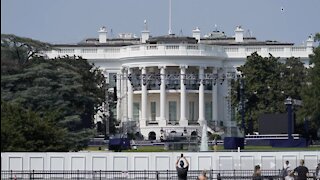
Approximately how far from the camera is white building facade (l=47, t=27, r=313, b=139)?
5384 inches

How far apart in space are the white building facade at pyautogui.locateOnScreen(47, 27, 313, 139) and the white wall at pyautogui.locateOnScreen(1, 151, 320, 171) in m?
76.5

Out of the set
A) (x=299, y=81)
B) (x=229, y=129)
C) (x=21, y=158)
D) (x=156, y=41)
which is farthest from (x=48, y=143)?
(x=156, y=41)

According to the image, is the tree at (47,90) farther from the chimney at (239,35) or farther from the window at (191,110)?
the chimney at (239,35)

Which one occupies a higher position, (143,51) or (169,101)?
(143,51)

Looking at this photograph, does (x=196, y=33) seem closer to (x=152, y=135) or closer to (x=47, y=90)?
(x=152, y=135)

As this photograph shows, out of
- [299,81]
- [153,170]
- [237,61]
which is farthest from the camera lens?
[237,61]

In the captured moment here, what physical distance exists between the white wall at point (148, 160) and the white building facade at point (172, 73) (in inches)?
3012

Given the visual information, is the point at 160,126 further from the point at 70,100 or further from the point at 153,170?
the point at 153,170

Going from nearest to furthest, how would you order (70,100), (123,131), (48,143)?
(48,143), (70,100), (123,131)

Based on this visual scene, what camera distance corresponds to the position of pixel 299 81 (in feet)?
383

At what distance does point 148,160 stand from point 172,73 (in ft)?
274

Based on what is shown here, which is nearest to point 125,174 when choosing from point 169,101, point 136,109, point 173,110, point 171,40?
point 173,110

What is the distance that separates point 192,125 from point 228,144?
56634 mm

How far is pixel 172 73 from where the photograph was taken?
139m
